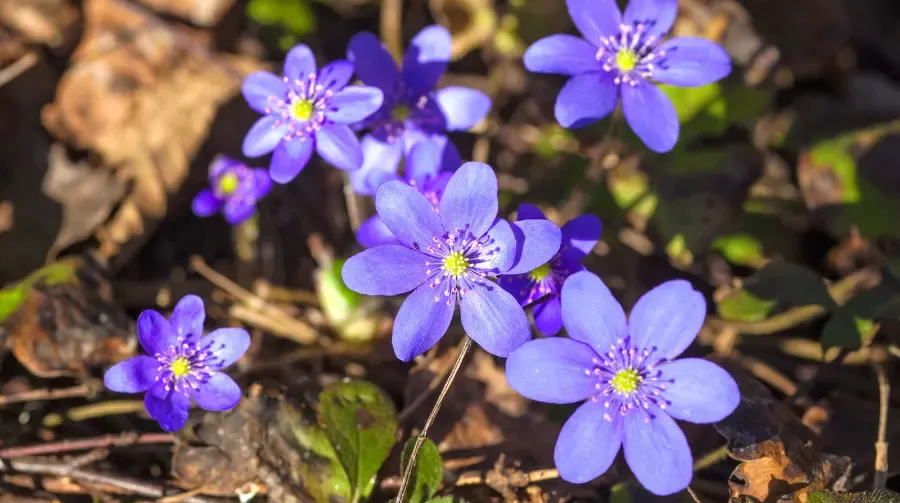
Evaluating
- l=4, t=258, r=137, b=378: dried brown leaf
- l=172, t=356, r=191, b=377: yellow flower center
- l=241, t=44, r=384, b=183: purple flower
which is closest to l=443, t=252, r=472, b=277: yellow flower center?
l=241, t=44, r=384, b=183: purple flower

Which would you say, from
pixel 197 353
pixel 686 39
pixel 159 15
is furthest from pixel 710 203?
pixel 159 15

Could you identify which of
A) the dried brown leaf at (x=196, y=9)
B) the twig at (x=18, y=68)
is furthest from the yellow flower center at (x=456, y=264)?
the twig at (x=18, y=68)

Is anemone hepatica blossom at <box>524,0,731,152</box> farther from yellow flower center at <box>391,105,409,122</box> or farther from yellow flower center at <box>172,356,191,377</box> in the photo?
yellow flower center at <box>172,356,191,377</box>

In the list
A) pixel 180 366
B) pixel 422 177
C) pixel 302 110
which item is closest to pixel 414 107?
pixel 422 177

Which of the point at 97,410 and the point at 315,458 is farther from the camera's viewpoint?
the point at 97,410

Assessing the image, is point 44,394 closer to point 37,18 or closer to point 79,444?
point 79,444

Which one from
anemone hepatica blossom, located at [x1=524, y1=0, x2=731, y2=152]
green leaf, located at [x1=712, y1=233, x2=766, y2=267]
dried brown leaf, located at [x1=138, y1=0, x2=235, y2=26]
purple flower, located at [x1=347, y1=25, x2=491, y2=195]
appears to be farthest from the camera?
dried brown leaf, located at [x1=138, y1=0, x2=235, y2=26]

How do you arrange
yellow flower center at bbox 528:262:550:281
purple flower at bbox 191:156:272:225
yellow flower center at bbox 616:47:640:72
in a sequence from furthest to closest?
purple flower at bbox 191:156:272:225 < yellow flower center at bbox 616:47:640:72 < yellow flower center at bbox 528:262:550:281
